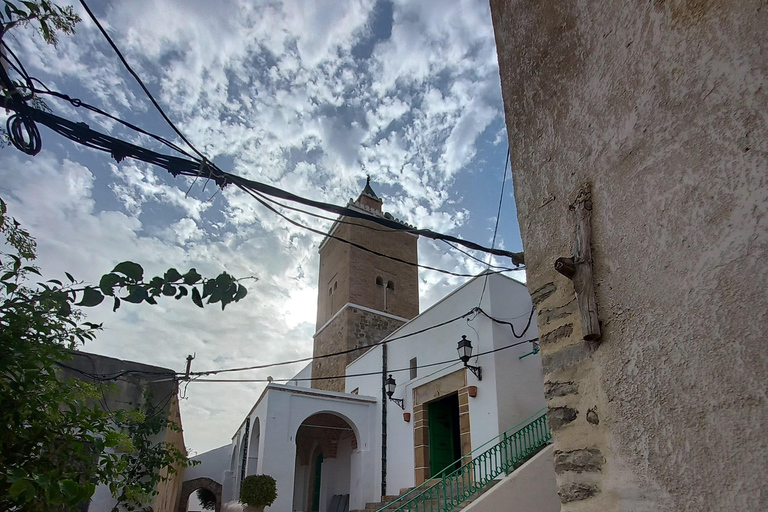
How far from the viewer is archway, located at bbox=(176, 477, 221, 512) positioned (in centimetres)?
1747

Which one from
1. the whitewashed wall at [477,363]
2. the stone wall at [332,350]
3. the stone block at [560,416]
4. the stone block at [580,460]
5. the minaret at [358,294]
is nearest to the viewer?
the stone block at [580,460]

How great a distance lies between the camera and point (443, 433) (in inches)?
379

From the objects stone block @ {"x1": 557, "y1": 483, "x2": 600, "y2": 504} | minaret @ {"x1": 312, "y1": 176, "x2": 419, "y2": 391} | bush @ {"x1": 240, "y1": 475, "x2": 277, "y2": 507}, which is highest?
minaret @ {"x1": 312, "y1": 176, "x2": 419, "y2": 391}

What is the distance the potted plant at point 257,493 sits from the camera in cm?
886

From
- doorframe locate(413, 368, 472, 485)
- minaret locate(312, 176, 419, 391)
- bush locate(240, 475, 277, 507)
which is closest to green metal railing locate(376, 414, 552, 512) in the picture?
doorframe locate(413, 368, 472, 485)

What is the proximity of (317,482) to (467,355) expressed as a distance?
9224 mm

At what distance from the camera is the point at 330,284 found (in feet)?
58.2

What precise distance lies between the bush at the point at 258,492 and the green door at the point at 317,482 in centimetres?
583

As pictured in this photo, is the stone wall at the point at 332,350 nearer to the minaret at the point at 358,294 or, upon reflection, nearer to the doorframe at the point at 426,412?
the minaret at the point at 358,294

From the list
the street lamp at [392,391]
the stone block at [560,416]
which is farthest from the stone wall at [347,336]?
the stone block at [560,416]

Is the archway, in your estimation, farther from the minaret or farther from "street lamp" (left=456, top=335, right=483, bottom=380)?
"street lamp" (left=456, top=335, right=483, bottom=380)

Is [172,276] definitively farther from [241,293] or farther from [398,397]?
[398,397]

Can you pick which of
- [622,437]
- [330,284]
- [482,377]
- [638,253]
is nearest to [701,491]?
[622,437]

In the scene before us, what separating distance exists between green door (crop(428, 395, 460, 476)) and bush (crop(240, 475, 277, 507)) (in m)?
2.94
